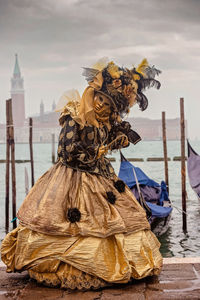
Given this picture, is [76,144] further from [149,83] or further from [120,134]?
[149,83]

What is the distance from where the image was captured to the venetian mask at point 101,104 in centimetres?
295

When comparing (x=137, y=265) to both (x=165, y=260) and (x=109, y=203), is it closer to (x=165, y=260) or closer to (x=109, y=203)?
(x=109, y=203)

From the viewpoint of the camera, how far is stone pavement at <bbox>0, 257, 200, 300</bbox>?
266 cm

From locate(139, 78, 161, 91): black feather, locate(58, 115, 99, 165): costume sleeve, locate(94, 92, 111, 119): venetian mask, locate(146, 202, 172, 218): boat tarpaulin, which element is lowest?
locate(146, 202, 172, 218): boat tarpaulin

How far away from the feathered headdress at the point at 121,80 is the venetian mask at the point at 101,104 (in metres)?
0.03

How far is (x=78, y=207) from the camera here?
9.26ft

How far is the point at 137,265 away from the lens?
2799mm

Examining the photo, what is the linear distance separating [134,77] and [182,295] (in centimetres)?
125

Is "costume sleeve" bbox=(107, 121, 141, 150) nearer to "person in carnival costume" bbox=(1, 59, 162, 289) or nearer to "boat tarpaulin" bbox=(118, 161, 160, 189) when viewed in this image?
"person in carnival costume" bbox=(1, 59, 162, 289)

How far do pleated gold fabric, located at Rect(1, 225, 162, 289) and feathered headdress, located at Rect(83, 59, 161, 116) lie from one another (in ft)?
2.57

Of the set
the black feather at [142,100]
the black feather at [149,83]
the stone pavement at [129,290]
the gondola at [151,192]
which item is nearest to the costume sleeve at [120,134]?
the black feather at [142,100]

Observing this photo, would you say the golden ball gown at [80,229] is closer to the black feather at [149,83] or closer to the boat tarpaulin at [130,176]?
the black feather at [149,83]

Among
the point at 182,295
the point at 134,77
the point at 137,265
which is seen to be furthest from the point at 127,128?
the point at 182,295

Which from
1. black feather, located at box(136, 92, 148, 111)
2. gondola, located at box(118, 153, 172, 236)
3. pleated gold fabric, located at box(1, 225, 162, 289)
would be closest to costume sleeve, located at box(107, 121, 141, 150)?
black feather, located at box(136, 92, 148, 111)
